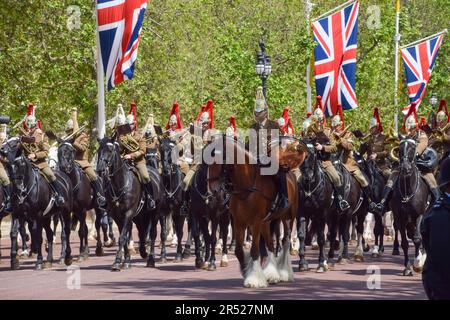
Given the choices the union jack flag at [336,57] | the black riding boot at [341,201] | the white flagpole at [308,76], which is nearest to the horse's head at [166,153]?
the black riding boot at [341,201]

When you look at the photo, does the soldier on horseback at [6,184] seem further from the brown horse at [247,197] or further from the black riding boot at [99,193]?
the brown horse at [247,197]

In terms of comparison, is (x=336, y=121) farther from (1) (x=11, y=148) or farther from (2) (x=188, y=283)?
(2) (x=188, y=283)

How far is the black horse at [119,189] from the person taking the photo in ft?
76.8

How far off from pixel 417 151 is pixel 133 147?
18.0 feet

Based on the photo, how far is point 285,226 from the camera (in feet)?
71.6

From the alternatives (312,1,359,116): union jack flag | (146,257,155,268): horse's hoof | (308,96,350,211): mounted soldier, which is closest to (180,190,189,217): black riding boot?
(146,257,155,268): horse's hoof

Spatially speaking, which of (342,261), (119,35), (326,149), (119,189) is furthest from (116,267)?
(119,35)

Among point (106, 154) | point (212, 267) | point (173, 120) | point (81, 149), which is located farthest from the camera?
point (173, 120)

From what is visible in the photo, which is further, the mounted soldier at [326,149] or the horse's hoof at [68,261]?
the horse's hoof at [68,261]

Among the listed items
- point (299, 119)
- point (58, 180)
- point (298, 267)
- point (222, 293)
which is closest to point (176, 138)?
point (58, 180)

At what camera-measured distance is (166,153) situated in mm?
26422

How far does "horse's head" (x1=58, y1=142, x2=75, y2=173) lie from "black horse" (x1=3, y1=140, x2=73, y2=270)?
383 millimetres

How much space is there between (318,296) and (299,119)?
3460 cm

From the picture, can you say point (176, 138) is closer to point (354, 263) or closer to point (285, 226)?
point (354, 263)
